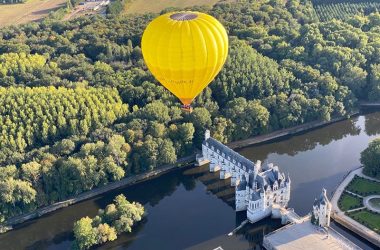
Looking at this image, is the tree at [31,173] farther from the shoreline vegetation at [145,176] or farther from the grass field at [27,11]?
the grass field at [27,11]

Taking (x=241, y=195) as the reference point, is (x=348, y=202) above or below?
below

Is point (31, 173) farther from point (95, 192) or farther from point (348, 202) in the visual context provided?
point (348, 202)

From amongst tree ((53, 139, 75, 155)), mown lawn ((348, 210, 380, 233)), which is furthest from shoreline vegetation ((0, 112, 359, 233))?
mown lawn ((348, 210, 380, 233))

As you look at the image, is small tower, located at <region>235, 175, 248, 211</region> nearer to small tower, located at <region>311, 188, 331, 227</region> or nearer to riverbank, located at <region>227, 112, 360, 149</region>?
small tower, located at <region>311, 188, 331, 227</region>

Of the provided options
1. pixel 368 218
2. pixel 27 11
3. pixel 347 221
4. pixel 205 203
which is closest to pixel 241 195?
pixel 205 203

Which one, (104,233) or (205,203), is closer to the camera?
(104,233)

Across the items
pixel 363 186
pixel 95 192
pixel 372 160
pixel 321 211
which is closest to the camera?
pixel 321 211

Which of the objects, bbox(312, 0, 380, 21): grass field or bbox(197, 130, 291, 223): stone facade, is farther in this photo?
bbox(312, 0, 380, 21): grass field
